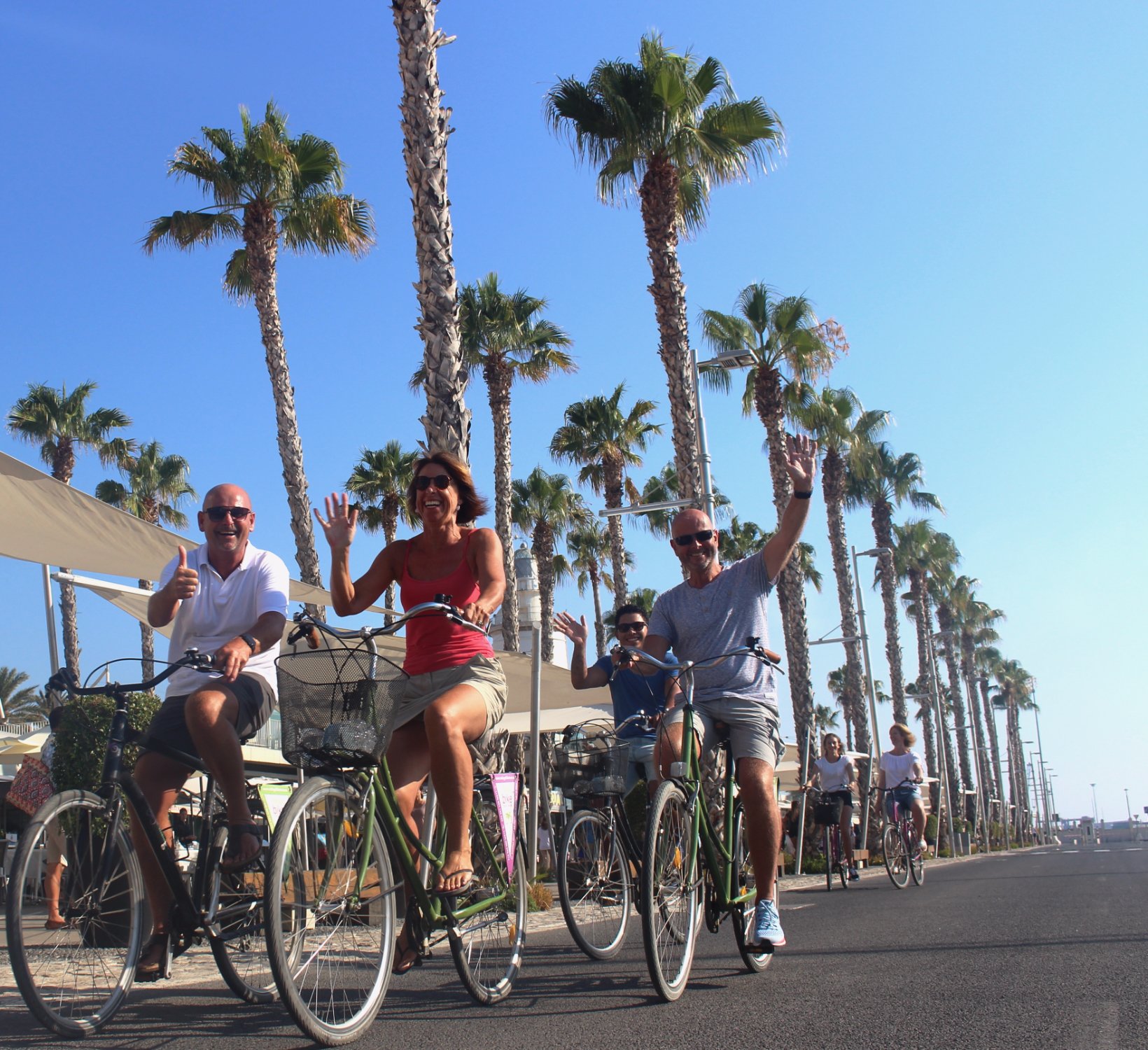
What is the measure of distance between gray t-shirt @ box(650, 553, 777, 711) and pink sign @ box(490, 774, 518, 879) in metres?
1.02

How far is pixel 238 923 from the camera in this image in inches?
156

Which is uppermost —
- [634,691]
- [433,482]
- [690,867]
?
[433,482]

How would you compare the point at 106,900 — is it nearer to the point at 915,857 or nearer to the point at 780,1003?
the point at 780,1003

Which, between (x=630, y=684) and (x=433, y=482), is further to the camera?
(x=630, y=684)

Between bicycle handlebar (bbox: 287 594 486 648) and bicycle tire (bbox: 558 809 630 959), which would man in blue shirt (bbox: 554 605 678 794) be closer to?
bicycle tire (bbox: 558 809 630 959)

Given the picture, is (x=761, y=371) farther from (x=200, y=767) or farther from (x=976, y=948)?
(x=200, y=767)

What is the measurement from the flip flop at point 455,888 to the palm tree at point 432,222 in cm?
668

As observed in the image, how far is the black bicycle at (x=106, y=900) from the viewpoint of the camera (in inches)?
129

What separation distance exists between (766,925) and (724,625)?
4.33 feet

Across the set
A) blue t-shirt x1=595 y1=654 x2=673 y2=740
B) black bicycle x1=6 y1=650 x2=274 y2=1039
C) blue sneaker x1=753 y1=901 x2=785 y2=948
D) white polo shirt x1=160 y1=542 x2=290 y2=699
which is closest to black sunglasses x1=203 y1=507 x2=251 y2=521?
white polo shirt x1=160 y1=542 x2=290 y2=699

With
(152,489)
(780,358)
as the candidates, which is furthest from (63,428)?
(780,358)

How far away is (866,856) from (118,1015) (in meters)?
11.0

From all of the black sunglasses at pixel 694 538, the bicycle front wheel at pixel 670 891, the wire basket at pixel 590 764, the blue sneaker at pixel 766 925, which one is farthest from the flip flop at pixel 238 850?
the black sunglasses at pixel 694 538

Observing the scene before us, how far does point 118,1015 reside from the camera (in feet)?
13.0
